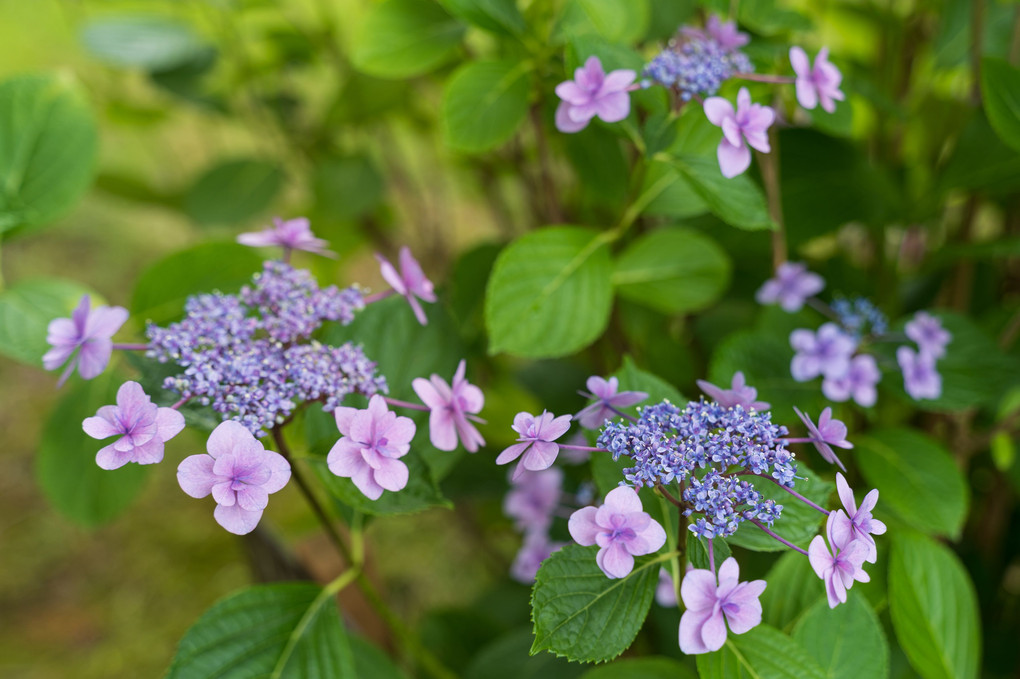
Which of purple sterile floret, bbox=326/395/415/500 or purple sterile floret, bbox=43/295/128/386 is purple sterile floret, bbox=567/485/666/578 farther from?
purple sterile floret, bbox=43/295/128/386

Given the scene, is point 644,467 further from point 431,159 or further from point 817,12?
point 431,159

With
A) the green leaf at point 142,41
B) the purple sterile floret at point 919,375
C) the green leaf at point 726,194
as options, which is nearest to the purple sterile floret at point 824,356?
the purple sterile floret at point 919,375

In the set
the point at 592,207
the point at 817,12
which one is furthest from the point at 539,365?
the point at 817,12

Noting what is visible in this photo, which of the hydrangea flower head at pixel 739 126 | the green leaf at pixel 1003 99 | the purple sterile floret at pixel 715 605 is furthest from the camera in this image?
the green leaf at pixel 1003 99

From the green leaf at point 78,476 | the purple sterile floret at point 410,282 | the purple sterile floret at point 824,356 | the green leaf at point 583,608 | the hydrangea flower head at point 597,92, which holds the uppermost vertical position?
the hydrangea flower head at point 597,92

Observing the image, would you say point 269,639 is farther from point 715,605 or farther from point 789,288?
point 789,288

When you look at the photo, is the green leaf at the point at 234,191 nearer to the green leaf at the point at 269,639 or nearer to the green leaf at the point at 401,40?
the green leaf at the point at 401,40
